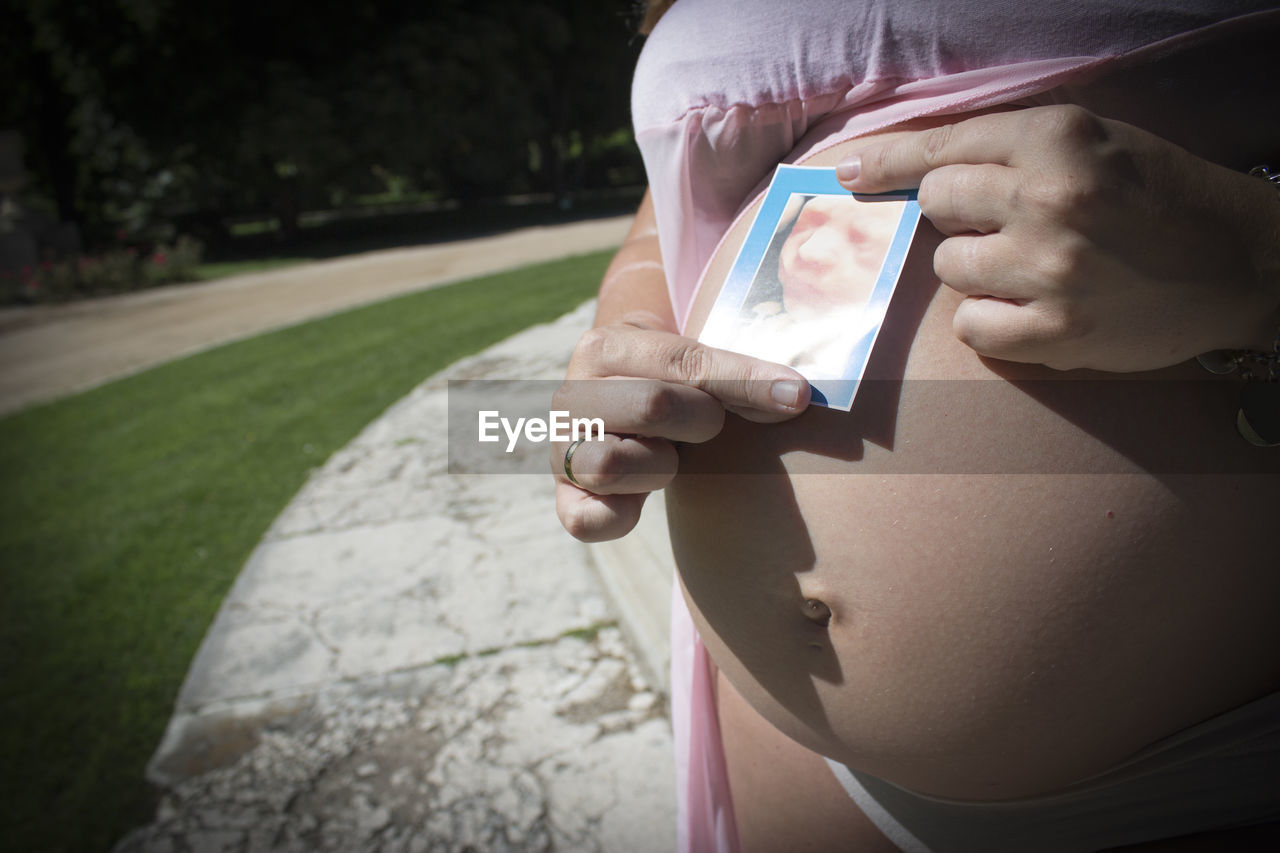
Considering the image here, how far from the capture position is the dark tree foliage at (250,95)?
13.3 m

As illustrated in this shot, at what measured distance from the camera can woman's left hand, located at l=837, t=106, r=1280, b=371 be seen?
0.58 m

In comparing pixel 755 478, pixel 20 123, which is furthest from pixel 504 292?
pixel 20 123

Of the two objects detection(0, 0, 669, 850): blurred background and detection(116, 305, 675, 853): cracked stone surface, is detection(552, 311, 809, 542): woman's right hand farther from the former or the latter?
detection(116, 305, 675, 853): cracked stone surface

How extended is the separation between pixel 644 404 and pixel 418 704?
5.41ft

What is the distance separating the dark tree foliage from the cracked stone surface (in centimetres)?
1317

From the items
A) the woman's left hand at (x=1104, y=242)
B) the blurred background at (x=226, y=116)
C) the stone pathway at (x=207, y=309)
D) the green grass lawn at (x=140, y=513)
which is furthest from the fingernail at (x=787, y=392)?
the blurred background at (x=226, y=116)

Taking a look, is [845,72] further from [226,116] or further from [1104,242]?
[226,116]

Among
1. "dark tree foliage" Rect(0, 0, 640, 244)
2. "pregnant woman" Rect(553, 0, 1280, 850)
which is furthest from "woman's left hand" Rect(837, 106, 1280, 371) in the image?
"dark tree foliage" Rect(0, 0, 640, 244)

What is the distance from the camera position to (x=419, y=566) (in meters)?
2.73

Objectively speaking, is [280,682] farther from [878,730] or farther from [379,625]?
[878,730]

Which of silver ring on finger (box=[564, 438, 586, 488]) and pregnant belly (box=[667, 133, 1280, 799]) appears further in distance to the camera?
silver ring on finger (box=[564, 438, 586, 488])

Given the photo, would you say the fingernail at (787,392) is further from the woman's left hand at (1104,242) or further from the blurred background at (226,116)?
the blurred background at (226,116)

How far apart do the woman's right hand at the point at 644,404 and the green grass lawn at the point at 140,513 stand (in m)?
1.72

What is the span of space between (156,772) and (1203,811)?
7.00ft
